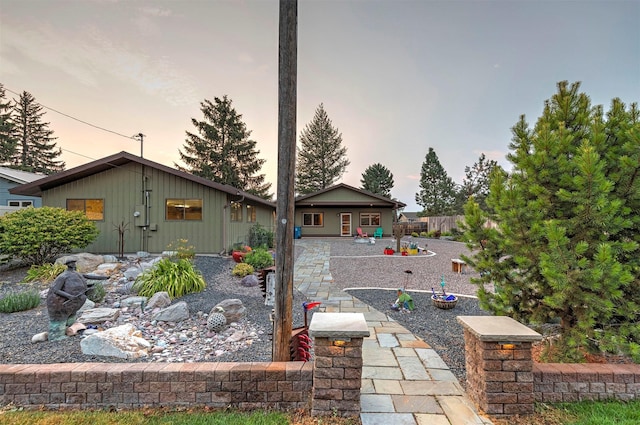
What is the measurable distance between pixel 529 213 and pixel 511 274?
2.21 feet

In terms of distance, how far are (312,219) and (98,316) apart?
1557 centimetres

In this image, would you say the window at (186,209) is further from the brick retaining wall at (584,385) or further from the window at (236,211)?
the brick retaining wall at (584,385)

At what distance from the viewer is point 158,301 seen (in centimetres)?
452

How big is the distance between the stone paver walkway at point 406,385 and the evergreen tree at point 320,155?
28.6m

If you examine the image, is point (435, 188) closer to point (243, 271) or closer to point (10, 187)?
point (243, 271)

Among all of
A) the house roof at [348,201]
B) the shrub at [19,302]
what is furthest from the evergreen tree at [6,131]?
the shrub at [19,302]

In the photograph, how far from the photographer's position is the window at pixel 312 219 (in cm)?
1905

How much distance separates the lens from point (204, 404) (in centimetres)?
201

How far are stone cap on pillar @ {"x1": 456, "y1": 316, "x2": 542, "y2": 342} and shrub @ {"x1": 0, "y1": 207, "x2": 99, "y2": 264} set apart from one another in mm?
9295

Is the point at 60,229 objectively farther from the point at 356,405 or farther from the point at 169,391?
the point at 356,405

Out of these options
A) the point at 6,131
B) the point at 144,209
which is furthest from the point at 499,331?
the point at 6,131

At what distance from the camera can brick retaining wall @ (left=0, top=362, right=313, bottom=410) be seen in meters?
2.00

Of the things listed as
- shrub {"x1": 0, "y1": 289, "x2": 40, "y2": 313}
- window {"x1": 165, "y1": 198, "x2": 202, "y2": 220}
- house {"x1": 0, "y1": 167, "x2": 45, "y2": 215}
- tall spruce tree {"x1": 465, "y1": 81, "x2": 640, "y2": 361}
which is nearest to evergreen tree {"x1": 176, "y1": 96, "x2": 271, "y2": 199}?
house {"x1": 0, "y1": 167, "x2": 45, "y2": 215}

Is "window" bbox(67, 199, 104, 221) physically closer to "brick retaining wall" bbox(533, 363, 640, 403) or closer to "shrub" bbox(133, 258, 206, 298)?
"shrub" bbox(133, 258, 206, 298)
